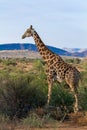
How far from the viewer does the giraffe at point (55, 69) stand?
1845 cm

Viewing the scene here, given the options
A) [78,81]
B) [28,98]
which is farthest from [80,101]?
[28,98]

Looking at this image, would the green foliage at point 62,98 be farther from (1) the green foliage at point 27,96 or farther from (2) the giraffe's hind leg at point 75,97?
(2) the giraffe's hind leg at point 75,97

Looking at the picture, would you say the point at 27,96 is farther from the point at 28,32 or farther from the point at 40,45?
the point at 28,32

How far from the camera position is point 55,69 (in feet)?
62.4

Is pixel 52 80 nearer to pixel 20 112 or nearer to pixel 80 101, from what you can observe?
pixel 80 101

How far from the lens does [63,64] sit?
19.2m

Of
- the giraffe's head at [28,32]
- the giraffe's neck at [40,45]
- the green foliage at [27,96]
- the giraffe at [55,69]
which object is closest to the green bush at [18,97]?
the green foliage at [27,96]

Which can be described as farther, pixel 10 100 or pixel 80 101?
pixel 80 101

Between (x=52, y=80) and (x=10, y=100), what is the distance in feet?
10.5

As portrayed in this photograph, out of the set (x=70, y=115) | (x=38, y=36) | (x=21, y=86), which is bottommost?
(x=70, y=115)

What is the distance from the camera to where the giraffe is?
18.5 m

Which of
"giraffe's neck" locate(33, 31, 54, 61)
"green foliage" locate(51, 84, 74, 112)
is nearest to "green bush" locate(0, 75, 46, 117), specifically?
"green foliage" locate(51, 84, 74, 112)

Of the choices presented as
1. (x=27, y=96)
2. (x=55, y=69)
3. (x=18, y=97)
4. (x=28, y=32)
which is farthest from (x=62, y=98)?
(x=28, y=32)

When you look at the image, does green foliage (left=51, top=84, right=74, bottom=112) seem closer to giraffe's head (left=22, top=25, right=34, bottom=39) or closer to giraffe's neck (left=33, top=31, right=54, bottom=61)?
giraffe's neck (left=33, top=31, right=54, bottom=61)
